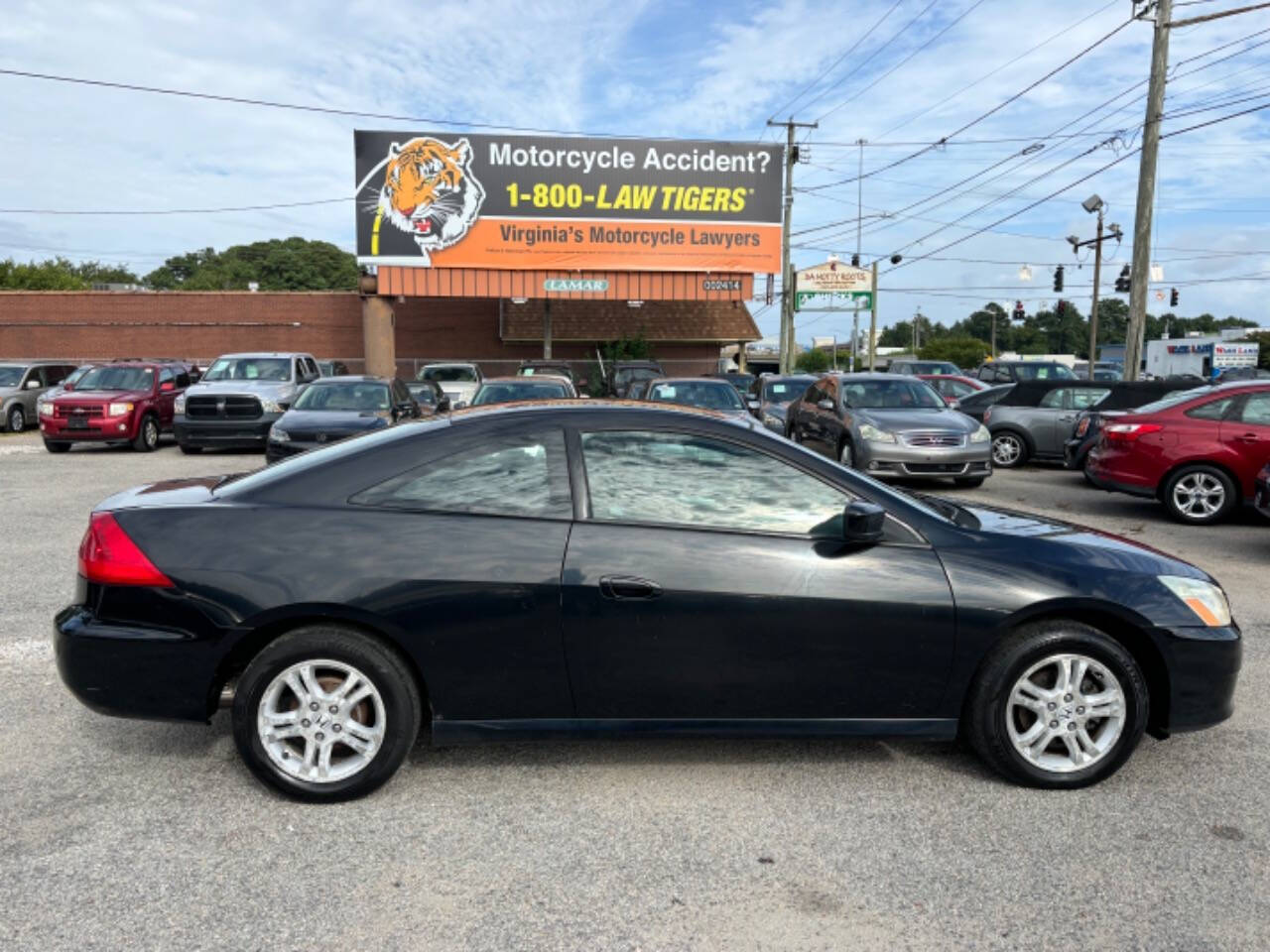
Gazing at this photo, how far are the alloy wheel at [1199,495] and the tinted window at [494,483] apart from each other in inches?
334

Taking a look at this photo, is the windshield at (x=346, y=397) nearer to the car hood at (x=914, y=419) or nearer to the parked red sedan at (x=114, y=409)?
the parked red sedan at (x=114, y=409)

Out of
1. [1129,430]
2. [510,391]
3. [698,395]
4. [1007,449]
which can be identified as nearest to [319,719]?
[1129,430]

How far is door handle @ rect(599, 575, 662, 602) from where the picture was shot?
11.4 ft

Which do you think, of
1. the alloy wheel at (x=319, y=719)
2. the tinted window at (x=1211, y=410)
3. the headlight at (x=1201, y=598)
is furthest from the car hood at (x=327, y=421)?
the headlight at (x=1201, y=598)

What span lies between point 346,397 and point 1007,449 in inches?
412

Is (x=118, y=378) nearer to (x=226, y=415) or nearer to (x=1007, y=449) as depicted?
(x=226, y=415)

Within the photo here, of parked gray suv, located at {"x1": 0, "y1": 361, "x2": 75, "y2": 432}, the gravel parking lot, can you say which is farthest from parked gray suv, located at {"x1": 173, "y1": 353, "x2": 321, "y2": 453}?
the gravel parking lot

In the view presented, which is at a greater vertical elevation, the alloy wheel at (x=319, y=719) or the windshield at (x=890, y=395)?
the windshield at (x=890, y=395)

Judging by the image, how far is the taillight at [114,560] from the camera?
349 centimetres

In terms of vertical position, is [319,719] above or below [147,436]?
above

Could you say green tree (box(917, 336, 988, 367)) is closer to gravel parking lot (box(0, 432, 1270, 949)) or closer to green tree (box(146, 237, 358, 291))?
green tree (box(146, 237, 358, 291))

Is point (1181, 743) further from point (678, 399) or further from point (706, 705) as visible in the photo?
point (678, 399)

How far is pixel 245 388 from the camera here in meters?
17.1

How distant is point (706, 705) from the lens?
359 cm
